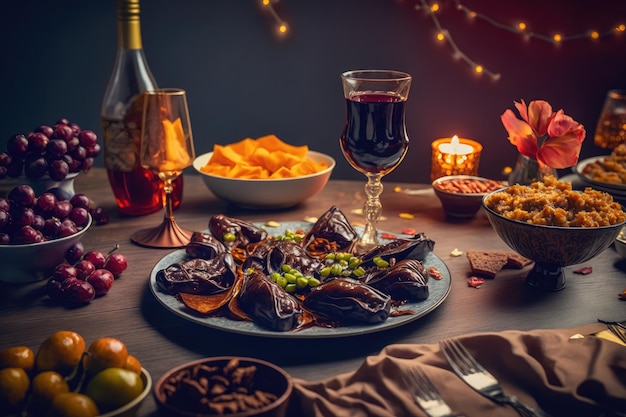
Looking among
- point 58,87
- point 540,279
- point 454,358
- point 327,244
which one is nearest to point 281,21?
point 58,87

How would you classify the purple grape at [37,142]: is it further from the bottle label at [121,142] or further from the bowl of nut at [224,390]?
the bowl of nut at [224,390]

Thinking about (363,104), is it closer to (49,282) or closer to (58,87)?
(49,282)

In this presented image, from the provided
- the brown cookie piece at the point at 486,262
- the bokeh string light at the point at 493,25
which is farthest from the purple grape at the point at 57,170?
the bokeh string light at the point at 493,25

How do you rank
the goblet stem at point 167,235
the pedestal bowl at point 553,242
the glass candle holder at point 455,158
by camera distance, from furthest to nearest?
the glass candle holder at point 455,158, the goblet stem at point 167,235, the pedestal bowl at point 553,242

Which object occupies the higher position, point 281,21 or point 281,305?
point 281,21

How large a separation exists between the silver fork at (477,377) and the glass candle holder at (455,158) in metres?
1.10

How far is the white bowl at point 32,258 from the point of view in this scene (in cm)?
150

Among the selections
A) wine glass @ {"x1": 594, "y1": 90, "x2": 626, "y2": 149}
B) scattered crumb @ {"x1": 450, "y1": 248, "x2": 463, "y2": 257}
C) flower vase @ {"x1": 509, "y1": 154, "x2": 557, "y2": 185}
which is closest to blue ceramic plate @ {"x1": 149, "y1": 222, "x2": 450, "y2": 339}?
scattered crumb @ {"x1": 450, "y1": 248, "x2": 463, "y2": 257}

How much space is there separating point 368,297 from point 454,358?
0.22m

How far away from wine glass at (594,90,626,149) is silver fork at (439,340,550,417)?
1.70m

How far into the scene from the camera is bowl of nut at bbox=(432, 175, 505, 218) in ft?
6.68

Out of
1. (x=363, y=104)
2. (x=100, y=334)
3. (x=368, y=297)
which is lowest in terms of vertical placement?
(x=100, y=334)

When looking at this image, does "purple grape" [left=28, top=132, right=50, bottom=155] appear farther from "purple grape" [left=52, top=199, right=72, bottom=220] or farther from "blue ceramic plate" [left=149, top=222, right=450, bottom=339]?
"blue ceramic plate" [left=149, top=222, right=450, bottom=339]

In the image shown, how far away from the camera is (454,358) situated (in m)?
1.17
